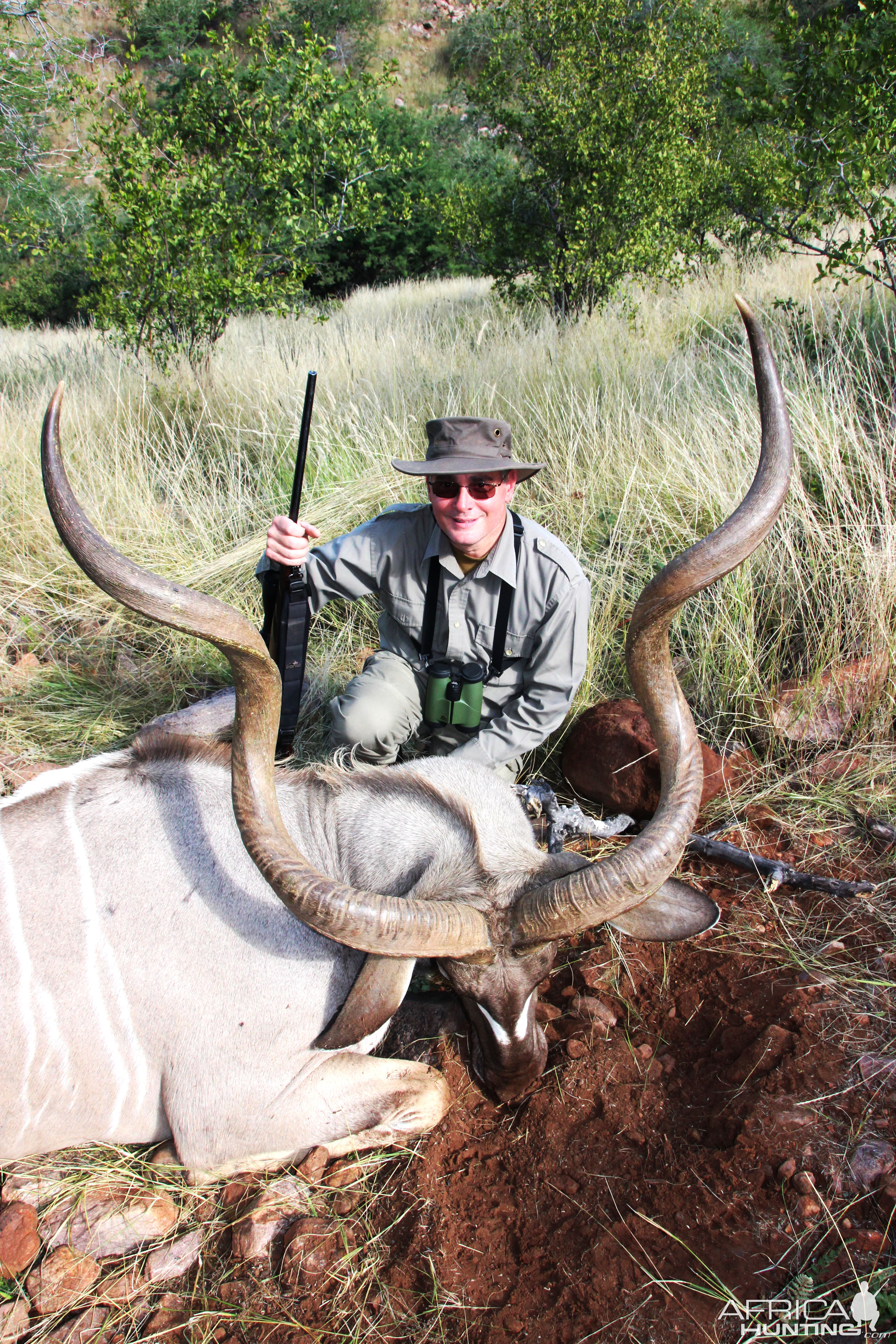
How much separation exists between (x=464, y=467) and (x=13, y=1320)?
10.4 feet

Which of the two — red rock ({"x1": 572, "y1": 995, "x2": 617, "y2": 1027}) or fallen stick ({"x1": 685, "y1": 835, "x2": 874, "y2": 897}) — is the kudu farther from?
fallen stick ({"x1": 685, "y1": 835, "x2": 874, "y2": 897})

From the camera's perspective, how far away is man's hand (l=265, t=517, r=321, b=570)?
330cm

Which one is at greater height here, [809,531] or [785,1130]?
[809,531]

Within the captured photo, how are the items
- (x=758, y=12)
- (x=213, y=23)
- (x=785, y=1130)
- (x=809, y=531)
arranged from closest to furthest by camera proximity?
(x=785, y=1130), (x=809, y=531), (x=758, y=12), (x=213, y=23)

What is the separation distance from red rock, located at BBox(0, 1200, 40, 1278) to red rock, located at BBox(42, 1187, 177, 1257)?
0.05m

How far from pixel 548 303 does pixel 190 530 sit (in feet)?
19.9

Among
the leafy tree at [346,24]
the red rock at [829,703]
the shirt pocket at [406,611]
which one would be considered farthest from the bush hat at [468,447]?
the leafy tree at [346,24]

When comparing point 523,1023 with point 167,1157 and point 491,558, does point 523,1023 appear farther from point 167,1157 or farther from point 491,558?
point 491,558

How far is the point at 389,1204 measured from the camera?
2545 mm

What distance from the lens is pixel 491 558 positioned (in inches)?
142

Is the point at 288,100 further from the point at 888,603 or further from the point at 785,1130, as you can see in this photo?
the point at 785,1130

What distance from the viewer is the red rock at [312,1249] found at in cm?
240

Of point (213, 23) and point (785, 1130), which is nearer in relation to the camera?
point (785, 1130)

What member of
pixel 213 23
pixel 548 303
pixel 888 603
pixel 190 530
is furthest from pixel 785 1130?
pixel 213 23
